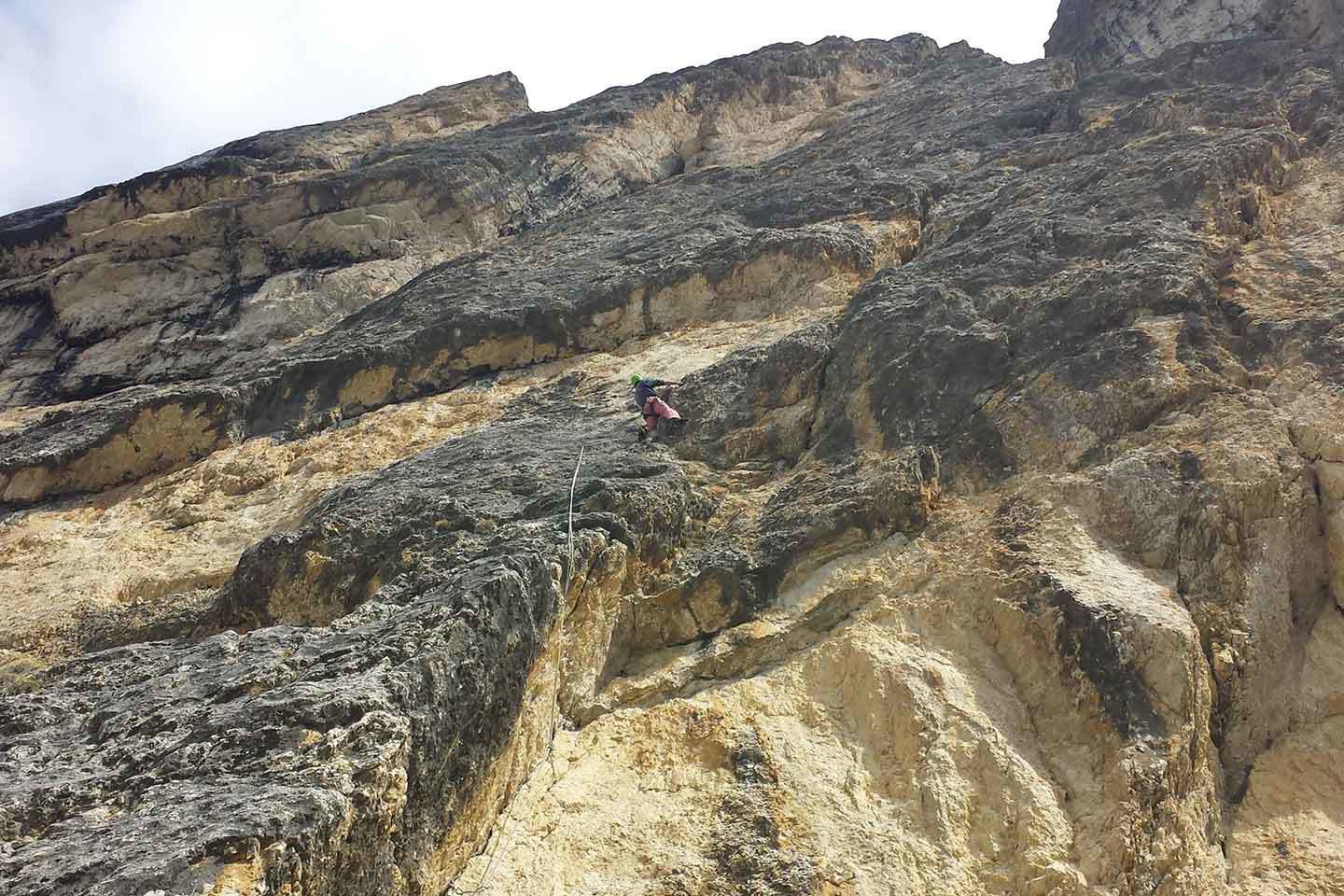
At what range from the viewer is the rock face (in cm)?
1648

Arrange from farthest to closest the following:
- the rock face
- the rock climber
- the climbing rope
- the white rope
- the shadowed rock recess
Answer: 1. the rock face
2. the rock climber
3. the white rope
4. the climbing rope
5. the shadowed rock recess

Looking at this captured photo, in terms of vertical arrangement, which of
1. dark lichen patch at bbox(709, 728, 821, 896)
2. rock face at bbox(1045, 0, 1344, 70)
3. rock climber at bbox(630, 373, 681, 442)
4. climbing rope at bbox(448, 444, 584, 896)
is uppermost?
rock face at bbox(1045, 0, 1344, 70)

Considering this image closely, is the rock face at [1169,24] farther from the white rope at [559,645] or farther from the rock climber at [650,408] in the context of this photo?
the white rope at [559,645]

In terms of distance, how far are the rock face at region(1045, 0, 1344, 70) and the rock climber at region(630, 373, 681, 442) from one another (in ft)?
47.5

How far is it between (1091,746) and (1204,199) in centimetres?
728

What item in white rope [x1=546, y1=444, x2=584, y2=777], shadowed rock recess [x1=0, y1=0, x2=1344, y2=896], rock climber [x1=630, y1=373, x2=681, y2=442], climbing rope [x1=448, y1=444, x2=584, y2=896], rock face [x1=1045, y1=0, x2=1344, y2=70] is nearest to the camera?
shadowed rock recess [x1=0, y1=0, x2=1344, y2=896]

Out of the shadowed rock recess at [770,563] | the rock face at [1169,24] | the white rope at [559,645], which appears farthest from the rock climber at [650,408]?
the rock face at [1169,24]

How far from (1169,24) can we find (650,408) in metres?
20.0

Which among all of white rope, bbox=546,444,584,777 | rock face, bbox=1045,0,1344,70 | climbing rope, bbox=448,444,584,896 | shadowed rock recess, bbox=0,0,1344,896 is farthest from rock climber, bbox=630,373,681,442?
rock face, bbox=1045,0,1344,70

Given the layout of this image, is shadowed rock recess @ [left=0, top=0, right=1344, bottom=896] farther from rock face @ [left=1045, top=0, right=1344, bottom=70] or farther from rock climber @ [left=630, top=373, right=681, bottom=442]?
rock face @ [left=1045, top=0, right=1344, bottom=70]

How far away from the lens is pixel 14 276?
790 inches

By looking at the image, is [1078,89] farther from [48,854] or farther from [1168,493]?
[48,854]

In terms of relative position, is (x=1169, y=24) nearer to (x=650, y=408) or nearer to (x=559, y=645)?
(x=650, y=408)

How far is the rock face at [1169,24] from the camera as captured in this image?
16484 mm
